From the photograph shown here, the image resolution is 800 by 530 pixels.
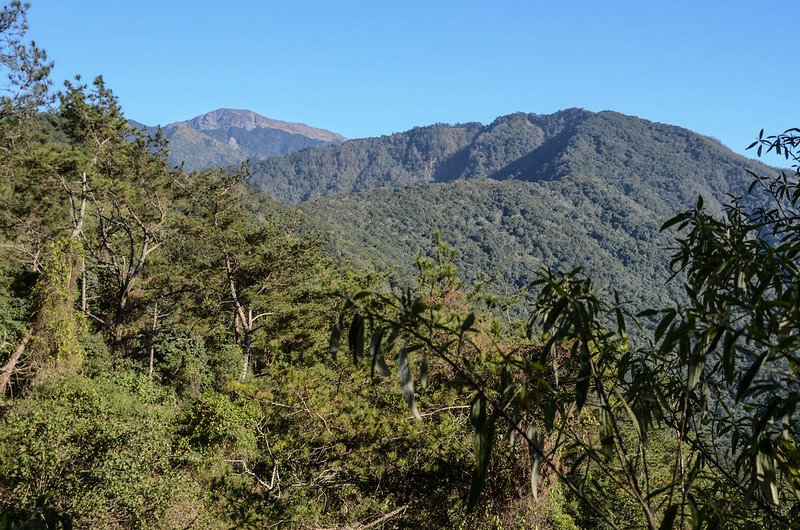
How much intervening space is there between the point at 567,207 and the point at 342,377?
113465 mm

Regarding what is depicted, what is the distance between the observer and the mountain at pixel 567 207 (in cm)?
8812

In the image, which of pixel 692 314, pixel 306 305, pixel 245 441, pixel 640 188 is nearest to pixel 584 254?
pixel 640 188

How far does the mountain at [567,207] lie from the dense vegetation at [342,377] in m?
42.0

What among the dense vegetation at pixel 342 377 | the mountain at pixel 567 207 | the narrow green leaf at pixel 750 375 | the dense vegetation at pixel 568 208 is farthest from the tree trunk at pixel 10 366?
the dense vegetation at pixel 568 208

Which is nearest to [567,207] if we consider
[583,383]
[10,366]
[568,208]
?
[568,208]

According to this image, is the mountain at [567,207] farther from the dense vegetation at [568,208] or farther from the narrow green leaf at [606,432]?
the narrow green leaf at [606,432]

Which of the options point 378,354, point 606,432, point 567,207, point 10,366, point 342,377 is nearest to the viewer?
point 378,354

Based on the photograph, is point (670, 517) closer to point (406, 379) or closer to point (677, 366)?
point (406, 379)

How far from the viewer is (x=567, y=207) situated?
374 feet

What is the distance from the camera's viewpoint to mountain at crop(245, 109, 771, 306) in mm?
88125

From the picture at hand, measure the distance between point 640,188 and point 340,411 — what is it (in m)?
138

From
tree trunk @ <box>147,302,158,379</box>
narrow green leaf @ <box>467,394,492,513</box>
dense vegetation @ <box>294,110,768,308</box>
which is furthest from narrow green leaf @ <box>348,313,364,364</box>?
dense vegetation @ <box>294,110,768,308</box>

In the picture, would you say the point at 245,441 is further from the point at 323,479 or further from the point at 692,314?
the point at 692,314

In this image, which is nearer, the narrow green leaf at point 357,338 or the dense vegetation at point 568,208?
the narrow green leaf at point 357,338
